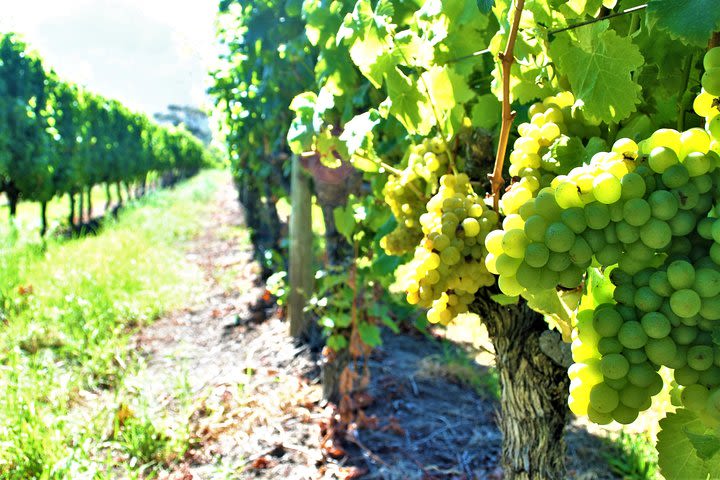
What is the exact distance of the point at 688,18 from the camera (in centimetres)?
71

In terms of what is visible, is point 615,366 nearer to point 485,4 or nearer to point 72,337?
point 485,4

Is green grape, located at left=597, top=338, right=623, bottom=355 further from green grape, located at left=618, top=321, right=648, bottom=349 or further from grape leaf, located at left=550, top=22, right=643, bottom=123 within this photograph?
grape leaf, located at left=550, top=22, right=643, bottom=123

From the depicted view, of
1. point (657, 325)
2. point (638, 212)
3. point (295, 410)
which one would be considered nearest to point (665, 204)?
point (638, 212)

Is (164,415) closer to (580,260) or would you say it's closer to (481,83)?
(481,83)

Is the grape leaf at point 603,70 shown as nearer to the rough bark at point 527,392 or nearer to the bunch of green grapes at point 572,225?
the bunch of green grapes at point 572,225

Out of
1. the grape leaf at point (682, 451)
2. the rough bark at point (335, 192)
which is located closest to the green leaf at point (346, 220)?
the rough bark at point (335, 192)

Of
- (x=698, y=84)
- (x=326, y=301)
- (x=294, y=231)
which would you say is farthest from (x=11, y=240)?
(x=698, y=84)

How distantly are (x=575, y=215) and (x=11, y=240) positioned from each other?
7.79 m

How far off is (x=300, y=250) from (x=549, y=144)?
3.61 meters

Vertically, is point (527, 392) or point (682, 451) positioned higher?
point (682, 451)

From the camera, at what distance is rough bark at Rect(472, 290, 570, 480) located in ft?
4.86

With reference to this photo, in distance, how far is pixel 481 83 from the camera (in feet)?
5.21

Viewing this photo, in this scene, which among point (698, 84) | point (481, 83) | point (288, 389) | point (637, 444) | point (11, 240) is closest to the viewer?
point (698, 84)

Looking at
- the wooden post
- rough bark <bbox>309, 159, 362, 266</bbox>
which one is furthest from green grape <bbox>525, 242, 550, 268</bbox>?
the wooden post
